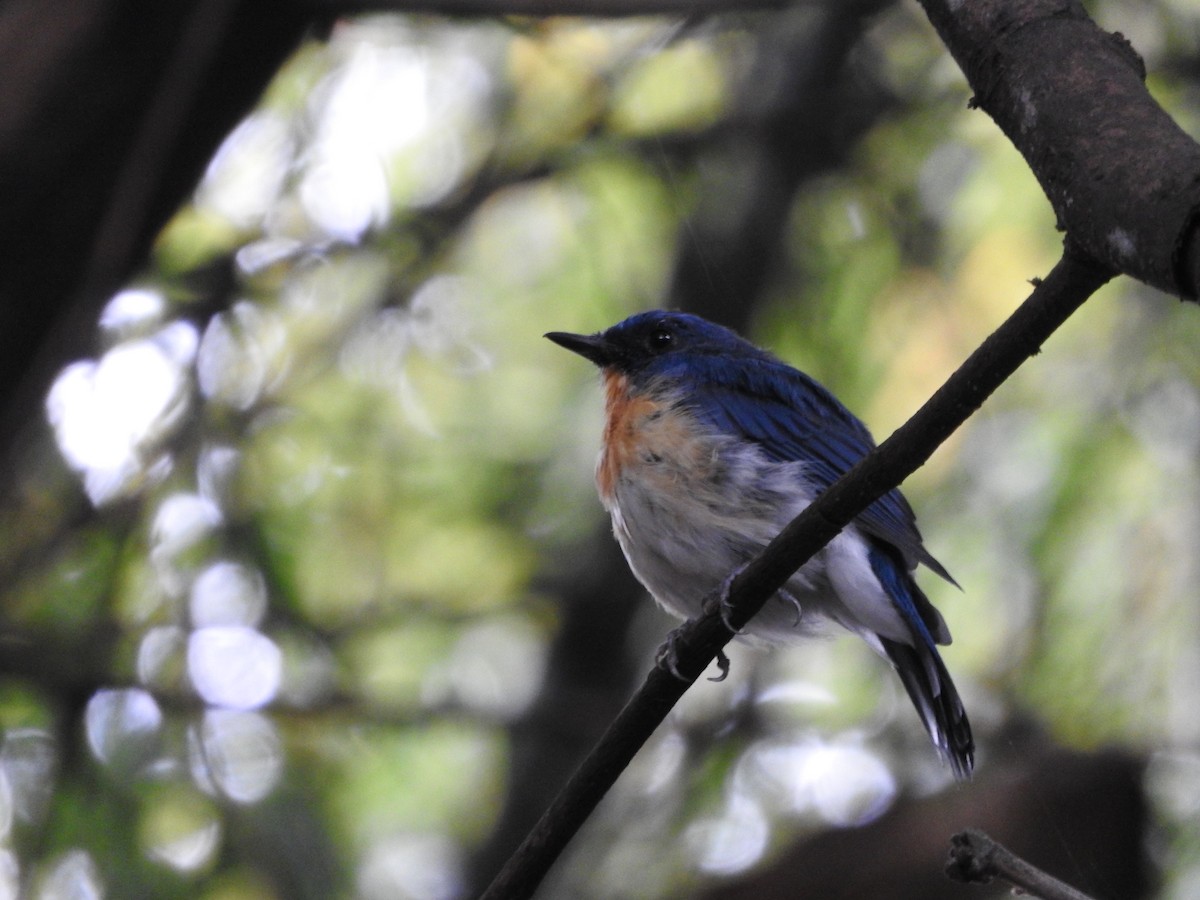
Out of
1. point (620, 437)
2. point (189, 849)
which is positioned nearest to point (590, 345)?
point (620, 437)

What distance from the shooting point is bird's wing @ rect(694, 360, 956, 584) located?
4.09m

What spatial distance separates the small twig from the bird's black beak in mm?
3145

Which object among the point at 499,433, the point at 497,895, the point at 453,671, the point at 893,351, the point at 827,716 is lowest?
the point at 453,671

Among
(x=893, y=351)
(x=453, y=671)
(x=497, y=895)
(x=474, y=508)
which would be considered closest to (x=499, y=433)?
(x=474, y=508)

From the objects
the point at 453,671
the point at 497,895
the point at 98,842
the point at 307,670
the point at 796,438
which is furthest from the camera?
the point at 453,671

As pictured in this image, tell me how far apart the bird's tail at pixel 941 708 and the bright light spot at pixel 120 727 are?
298cm

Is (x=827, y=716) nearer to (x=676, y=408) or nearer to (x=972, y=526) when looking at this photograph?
(x=972, y=526)

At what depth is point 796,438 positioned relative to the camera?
4.23 metres

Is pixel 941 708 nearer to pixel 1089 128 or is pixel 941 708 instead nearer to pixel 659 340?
pixel 659 340

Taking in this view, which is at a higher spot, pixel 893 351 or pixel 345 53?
pixel 345 53

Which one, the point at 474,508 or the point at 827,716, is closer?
the point at 827,716

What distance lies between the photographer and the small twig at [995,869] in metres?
1.77

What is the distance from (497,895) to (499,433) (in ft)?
13.8

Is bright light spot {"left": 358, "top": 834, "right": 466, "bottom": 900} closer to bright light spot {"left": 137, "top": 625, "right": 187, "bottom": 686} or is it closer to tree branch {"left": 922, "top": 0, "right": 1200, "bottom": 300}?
bright light spot {"left": 137, "top": 625, "right": 187, "bottom": 686}
